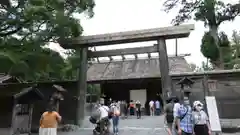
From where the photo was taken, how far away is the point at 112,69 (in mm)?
23438

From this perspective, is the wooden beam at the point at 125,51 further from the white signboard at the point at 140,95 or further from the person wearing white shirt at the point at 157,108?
the white signboard at the point at 140,95

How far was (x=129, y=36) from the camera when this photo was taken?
12.4 metres

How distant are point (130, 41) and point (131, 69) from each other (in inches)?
399

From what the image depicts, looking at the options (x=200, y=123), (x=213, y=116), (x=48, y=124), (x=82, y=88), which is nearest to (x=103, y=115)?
(x=48, y=124)

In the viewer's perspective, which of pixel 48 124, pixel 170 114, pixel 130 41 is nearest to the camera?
pixel 48 124

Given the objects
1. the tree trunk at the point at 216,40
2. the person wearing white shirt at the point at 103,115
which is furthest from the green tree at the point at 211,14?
the person wearing white shirt at the point at 103,115

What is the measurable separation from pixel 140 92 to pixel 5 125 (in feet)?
38.2

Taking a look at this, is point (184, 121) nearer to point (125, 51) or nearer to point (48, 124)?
point (48, 124)

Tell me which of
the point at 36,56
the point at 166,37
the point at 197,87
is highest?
the point at 166,37

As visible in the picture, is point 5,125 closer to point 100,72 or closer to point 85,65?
point 85,65

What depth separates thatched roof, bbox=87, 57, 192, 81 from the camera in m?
20.7

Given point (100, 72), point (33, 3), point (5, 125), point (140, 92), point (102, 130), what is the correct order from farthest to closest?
point (100, 72), point (140, 92), point (5, 125), point (102, 130), point (33, 3)

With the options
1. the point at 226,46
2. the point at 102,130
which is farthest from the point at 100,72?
the point at 102,130

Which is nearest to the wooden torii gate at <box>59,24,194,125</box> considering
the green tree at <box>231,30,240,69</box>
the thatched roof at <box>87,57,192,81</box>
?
the thatched roof at <box>87,57,192,81</box>
